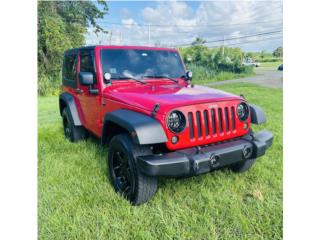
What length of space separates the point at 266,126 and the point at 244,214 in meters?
2.89

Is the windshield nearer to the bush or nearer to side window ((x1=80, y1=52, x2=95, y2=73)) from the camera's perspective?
side window ((x1=80, y1=52, x2=95, y2=73))

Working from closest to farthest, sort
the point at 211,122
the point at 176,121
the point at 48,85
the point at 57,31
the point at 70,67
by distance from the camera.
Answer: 1. the point at 176,121
2. the point at 211,122
3. the point at 70,67
4. the point at 48,85
5. the point at 57,31

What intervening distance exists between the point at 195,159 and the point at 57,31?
24.6 ft

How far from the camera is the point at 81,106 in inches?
156

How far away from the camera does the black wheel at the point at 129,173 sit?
2346 millimetres

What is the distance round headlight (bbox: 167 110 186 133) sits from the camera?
7.38 feet

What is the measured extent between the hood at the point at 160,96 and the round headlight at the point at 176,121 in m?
0.06

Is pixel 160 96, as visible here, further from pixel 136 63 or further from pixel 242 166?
pixel 242 166

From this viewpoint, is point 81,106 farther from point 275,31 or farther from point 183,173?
point 275,31

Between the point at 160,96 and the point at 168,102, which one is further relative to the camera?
the point at 160,96

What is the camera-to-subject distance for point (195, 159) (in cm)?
215

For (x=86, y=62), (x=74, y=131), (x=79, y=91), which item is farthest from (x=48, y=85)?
(x=86, y=62)

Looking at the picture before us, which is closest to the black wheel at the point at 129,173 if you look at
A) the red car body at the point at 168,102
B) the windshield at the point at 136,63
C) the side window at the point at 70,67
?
the red car body at the point at 168,102

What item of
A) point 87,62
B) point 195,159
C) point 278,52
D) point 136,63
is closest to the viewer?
point 195,159
